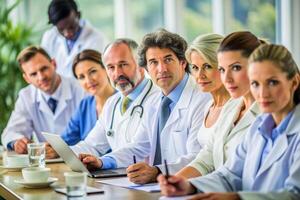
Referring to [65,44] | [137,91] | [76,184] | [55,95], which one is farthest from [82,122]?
[76,184]

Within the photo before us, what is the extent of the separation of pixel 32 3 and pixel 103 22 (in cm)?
78

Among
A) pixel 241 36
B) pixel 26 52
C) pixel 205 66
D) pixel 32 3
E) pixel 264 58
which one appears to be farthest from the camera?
pixel 32 3

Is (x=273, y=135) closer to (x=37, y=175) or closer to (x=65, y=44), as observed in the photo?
(x=37, y=175)

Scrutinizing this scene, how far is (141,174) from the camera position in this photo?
278 centimetres

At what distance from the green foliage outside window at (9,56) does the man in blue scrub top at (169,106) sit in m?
3.08

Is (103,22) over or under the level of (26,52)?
over

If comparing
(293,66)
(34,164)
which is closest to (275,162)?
(293,66)

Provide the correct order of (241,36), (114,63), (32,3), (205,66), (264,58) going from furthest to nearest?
1. (32,3)
2. (114,63)
3. (205,66)
4. (241,36)
5. (264,58)

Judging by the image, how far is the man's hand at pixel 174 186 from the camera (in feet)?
7.47

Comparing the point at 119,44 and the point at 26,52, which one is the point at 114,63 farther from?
the point at 26,52

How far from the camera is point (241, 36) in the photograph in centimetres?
261

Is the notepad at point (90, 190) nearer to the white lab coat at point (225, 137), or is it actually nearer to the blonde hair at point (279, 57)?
the white lab coat at point (225, 137)

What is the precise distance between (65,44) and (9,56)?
3.17ft

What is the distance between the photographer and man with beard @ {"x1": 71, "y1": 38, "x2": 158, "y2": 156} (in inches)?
147
